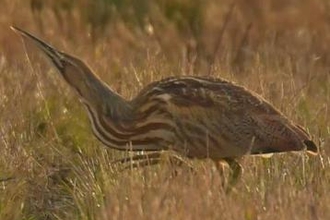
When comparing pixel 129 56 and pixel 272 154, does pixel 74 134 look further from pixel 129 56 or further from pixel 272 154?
pixel 129 56

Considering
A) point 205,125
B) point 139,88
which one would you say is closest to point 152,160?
point 205,125

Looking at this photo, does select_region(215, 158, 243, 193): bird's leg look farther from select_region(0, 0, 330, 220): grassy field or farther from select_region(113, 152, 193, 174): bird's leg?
select_region(113, 152, 193, 174): bird's leg

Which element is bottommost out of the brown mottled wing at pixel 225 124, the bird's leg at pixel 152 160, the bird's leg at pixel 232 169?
the bird's leg at pixel 232 169

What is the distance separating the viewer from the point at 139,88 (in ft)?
21.3

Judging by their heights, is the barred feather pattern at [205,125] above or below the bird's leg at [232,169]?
above

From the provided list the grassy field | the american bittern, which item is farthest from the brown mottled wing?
the grassy field

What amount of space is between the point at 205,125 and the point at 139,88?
4.14 feet

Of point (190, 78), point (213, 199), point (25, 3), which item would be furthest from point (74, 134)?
point (25, 3)

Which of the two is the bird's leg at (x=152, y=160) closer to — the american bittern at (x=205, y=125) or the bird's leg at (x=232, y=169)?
the american bittern at (x=205, y=125)

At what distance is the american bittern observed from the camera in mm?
5238

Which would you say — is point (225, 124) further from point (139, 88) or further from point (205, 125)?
point (139, 88)

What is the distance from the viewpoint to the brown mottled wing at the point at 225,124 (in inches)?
206

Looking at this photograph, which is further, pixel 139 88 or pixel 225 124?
pixel 139 88

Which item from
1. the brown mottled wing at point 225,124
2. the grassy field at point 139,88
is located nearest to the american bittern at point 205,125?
the brown mottled wing at point 225,124
